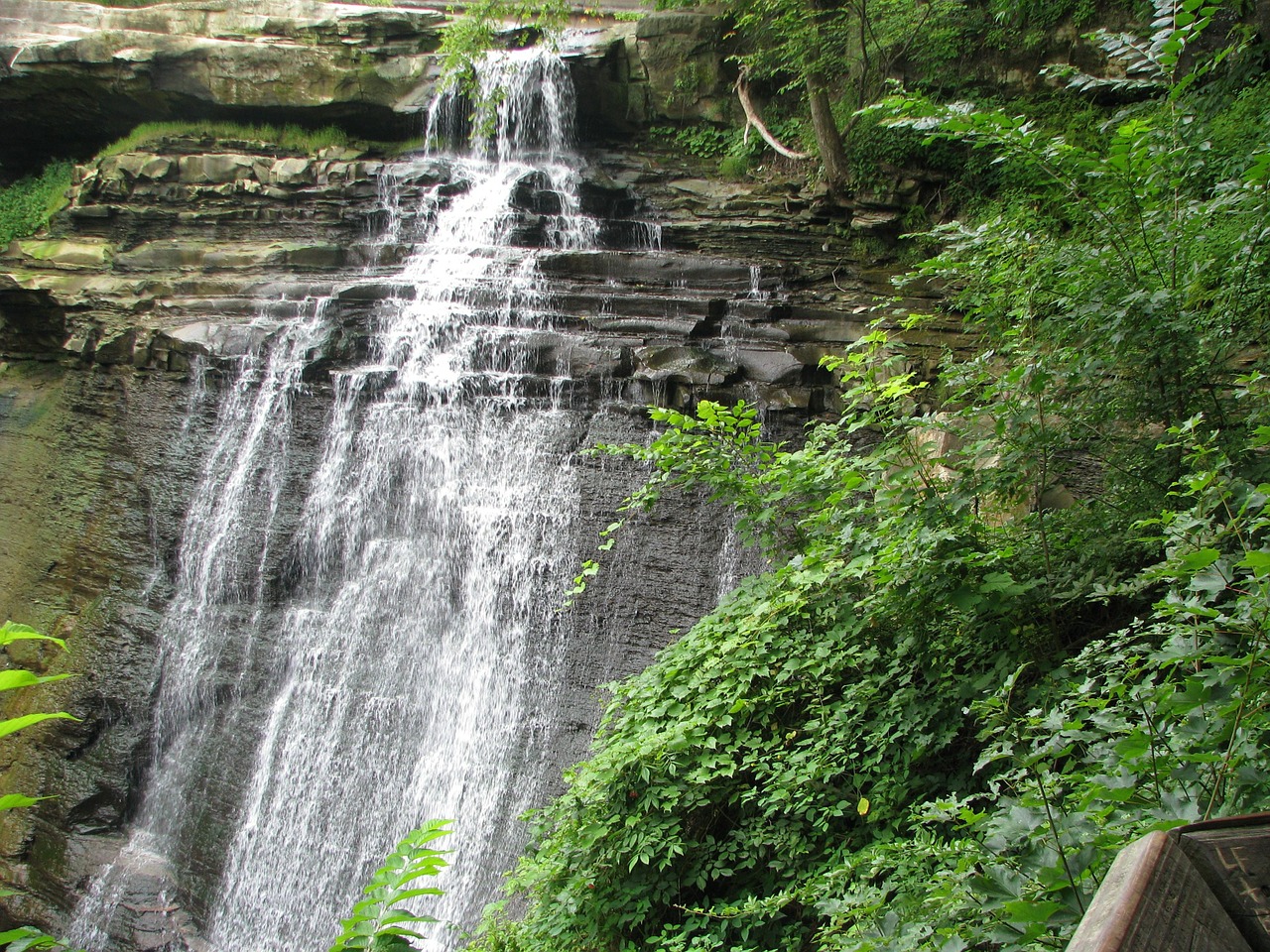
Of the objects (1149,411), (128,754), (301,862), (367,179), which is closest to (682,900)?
(1149,411)

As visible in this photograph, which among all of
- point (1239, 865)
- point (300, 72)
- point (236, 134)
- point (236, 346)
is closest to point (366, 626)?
point (236, 346)

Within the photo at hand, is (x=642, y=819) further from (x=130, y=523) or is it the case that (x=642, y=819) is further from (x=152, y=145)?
(x=152, y=145)

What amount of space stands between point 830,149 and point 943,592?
906cm

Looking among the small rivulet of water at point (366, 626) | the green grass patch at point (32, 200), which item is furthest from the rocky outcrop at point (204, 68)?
the small rivulet of water at point (366, 626)

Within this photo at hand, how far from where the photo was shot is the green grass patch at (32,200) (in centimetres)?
1309

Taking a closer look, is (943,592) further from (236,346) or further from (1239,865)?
(236,346)

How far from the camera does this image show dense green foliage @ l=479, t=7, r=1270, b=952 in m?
2.97

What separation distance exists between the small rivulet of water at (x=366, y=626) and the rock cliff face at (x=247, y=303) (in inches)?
10.9

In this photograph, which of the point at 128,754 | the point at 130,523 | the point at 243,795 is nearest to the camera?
the point at 243,795

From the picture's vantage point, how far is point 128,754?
8.23 m

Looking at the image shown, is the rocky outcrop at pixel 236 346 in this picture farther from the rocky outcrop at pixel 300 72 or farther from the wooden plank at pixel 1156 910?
the wooden plank at pixel 1156 910

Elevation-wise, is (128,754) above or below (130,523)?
below

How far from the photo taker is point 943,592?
140 inches

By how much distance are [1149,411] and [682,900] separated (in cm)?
305
